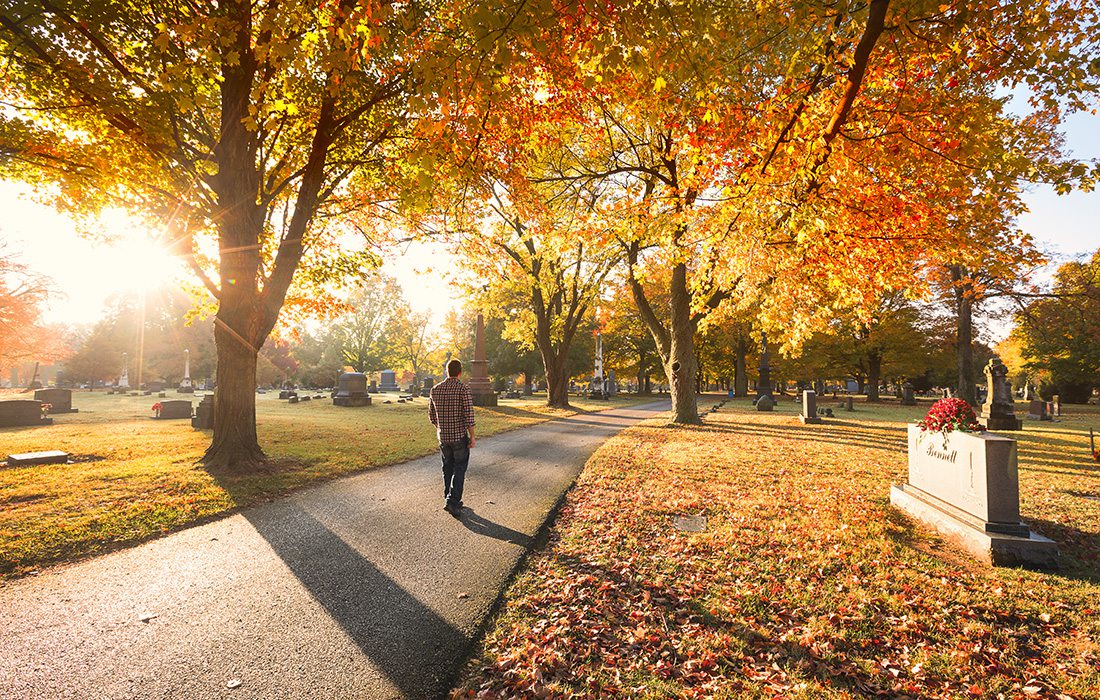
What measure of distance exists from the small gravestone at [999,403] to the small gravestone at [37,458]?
87.5 feet

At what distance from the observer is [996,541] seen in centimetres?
462

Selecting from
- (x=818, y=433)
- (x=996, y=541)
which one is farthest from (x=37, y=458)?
(x=818, y=433)

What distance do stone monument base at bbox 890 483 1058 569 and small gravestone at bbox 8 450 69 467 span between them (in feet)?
48.7

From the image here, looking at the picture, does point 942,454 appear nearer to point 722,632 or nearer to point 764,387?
point 722,632

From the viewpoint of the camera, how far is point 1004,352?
54906 millimetres

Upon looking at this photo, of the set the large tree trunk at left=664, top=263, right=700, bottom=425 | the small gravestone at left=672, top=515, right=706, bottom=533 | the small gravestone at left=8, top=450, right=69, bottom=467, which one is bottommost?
the small gravestone at left=672, top=515, right=706, bottom=533

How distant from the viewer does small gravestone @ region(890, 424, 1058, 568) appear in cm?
457

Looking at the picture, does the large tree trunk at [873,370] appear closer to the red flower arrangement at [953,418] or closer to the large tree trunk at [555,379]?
the large tree trunk at [555,379]

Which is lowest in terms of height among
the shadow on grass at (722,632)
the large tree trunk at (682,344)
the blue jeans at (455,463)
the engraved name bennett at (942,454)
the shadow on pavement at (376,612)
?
the shadow on grass at (722,632)

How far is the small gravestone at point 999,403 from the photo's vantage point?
1574 cm

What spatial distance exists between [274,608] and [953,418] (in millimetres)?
8073

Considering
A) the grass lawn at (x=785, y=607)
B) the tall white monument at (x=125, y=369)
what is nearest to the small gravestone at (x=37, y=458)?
the grass lawn at (x=785, y=607)

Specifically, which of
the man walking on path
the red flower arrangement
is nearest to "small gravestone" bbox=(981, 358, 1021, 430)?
the red flower arrangement

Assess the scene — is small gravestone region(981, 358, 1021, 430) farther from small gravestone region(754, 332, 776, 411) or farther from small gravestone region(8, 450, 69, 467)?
small gravestone region(8, 450, 69, 467)
